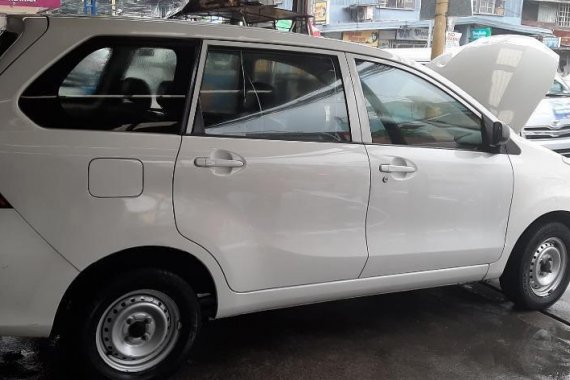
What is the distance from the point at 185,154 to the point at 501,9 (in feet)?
121

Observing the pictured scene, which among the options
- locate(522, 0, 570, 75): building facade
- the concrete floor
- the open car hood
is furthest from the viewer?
locate(522, 0, 570, 75): building facade

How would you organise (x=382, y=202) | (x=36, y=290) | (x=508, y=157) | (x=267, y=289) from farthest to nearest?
(x=508, y=157), (x=382, y=202), (x=267, y=289), (x=36, y=290)

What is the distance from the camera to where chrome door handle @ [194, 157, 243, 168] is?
2855mm

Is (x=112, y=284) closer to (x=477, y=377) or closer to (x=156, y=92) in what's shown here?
(x=156, y=92)

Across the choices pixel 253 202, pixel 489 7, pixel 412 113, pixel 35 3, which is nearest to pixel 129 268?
pixel 253 202

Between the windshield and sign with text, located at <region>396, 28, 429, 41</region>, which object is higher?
sign with text, located at <region>396, 28, 429, 41</region>

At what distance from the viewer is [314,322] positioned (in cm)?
397

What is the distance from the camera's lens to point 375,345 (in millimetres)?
3670

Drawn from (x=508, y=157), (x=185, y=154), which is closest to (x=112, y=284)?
(x=185, y=154)

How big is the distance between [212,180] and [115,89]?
652 millimetres

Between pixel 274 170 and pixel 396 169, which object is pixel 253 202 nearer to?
pixel 274 170

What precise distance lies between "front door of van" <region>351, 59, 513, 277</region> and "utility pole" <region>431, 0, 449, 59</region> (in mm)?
3363

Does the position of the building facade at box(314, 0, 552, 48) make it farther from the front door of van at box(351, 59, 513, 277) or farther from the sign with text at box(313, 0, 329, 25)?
the front door of van at box(351, 59, 513, 277)

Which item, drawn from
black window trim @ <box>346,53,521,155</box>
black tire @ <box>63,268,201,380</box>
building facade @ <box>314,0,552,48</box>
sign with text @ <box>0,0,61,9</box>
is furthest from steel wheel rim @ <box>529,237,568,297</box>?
building facade @ <box>314,0,552,48</box>
